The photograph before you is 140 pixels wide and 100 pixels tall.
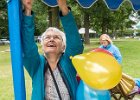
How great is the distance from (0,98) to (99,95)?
693cm

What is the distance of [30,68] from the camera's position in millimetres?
3225

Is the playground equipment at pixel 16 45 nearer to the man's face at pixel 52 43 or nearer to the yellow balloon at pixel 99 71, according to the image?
the man's face at pixel 52 43

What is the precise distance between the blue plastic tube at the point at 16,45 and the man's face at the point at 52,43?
291mm

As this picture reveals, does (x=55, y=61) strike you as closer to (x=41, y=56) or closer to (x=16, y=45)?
(x=41, y=56)

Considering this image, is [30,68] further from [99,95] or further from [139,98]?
[139,98]

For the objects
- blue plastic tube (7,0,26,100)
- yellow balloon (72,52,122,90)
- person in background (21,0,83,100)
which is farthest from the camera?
person in background (21,0,83,100)

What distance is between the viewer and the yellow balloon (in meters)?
2.66

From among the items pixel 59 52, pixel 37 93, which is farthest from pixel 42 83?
pixel 59 52

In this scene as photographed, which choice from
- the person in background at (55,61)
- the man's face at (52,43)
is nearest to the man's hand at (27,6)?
the person in background at (55,61)

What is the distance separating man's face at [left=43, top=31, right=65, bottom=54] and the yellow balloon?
0.45m

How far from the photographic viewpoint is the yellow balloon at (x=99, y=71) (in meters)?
2.66

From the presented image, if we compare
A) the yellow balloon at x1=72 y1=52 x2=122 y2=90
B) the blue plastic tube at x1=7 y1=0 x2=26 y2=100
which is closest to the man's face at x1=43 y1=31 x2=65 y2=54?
the blue plastic tube at x1=7 y1=0 x2=26 y2=100

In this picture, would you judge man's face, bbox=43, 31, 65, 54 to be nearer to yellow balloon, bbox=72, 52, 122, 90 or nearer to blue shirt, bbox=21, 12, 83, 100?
blue shirt, bbox=21, 12, 83, 100

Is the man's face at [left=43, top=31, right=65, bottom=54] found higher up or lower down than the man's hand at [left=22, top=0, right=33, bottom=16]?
lower down
